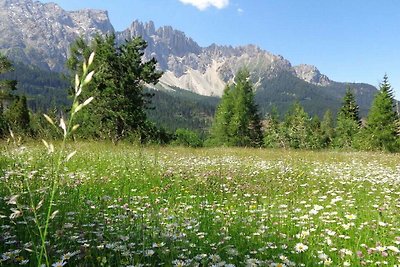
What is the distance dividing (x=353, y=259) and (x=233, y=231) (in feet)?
4.77

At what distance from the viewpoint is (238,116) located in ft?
170

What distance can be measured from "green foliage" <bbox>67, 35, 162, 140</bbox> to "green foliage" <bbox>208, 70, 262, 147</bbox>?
60.3 feet

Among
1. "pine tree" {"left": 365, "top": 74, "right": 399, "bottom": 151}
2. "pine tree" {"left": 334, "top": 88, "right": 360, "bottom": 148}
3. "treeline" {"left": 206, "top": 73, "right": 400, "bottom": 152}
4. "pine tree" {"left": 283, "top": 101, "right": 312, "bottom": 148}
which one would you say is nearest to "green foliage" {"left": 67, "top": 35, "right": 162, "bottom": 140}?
"pine tree" {"left": 283, "top": 101, "right": 312, "bottom": 148}

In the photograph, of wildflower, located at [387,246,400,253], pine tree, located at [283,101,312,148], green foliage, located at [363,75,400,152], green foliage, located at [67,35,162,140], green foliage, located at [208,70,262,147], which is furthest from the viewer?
green foliage, located at [208,70,262,147]

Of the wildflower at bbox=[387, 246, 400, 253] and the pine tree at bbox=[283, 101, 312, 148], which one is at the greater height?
the pine tree at bbox=[283, 101, 312, 148]

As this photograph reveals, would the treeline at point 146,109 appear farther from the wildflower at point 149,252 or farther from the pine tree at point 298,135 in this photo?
the wildflower at point 149,252

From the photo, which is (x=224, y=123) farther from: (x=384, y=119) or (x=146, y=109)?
(x=384, y=119)

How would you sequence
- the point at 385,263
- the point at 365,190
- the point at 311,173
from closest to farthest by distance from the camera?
the point at 385,263, the point at 365,190, the point at 311,173

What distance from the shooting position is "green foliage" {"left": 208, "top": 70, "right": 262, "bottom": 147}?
5244cm

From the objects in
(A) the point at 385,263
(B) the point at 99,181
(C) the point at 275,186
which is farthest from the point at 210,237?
(B) the point at 99,181

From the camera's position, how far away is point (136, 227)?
4312mm

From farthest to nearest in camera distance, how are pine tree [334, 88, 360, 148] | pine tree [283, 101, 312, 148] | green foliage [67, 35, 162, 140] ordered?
pine tree [334, 88, 360, 148] < green foliage [67, 35, 162, 140] < pine tree [283, 101, 312, 148]

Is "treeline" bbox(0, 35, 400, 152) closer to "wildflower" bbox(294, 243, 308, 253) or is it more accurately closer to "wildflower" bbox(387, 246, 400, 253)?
"wildflower" bbox(387, 246, 400, 253)

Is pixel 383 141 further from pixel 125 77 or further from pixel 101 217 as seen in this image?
pixel 101 217
